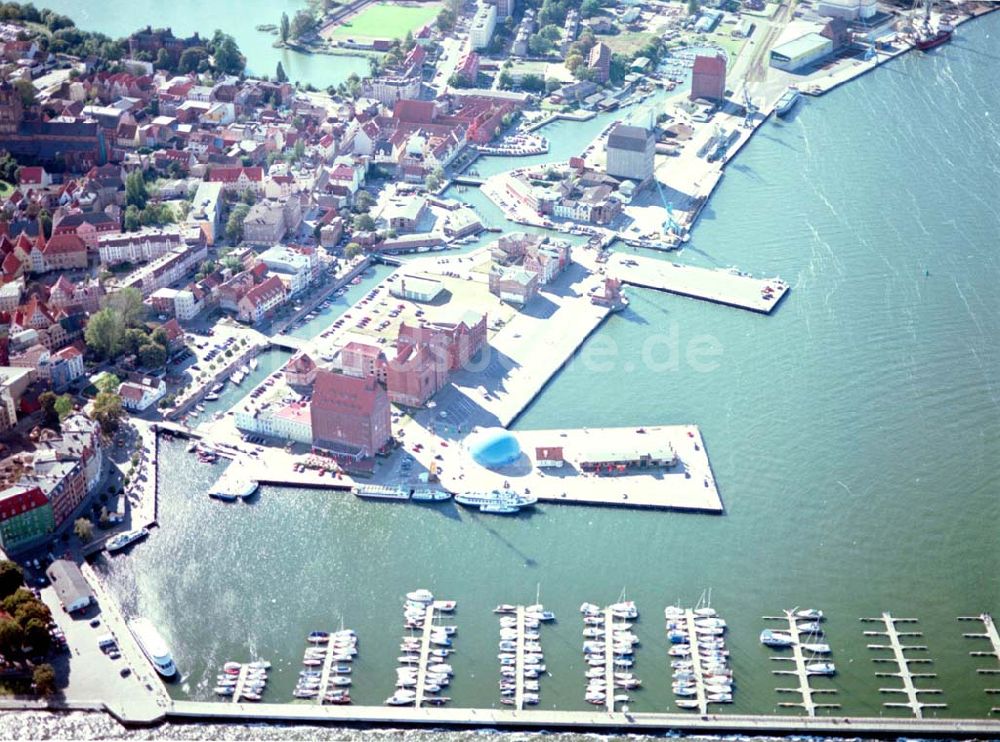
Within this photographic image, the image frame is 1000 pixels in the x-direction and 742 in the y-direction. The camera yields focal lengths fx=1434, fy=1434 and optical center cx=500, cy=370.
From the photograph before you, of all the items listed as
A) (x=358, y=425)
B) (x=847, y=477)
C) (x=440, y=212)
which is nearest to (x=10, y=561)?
(x=358, y=425)

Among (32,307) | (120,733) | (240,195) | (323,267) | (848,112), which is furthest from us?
(848,112)

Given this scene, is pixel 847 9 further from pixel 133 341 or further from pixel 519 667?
pixel 519 667

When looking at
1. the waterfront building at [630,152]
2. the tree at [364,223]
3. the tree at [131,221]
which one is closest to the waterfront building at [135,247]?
the tree at [131,221]

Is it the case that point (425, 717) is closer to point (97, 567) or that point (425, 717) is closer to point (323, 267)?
point (97, 567)

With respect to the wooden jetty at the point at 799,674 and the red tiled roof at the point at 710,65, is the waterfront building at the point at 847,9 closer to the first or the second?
the red tiled roof at the point at 710,65

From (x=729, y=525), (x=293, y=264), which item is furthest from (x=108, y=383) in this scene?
(x=729, y=525)
